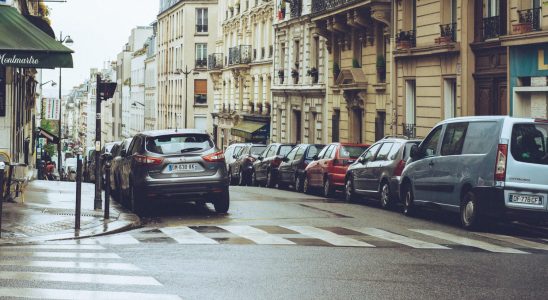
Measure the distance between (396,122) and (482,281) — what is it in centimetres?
2546

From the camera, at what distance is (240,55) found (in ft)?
220

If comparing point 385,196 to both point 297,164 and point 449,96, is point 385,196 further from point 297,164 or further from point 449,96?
point 449,96

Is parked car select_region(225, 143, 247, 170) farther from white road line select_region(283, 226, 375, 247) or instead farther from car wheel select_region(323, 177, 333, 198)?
white road line select_region(283, 226, 375, 247)

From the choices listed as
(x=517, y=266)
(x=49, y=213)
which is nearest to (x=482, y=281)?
(x=517, y=266)

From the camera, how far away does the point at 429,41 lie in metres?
32.7

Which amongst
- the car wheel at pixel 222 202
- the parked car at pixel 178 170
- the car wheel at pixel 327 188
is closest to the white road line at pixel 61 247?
the parked car at pixel 178 170

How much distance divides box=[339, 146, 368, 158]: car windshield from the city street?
27.6ft

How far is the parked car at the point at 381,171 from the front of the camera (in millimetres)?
21609

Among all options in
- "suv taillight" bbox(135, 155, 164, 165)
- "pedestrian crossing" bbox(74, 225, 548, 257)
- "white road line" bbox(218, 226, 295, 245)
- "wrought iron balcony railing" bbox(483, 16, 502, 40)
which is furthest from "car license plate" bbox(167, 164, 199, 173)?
"wrought iron balcony railing" bbox(483, 16, 502, 40)

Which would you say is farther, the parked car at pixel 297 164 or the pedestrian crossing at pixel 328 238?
the parked car at pixel 297 164

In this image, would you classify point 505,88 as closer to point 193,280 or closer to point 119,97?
point 193,280

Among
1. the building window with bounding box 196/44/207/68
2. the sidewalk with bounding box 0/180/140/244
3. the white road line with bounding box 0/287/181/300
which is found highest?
the building window with bounding box 196/44/207/68

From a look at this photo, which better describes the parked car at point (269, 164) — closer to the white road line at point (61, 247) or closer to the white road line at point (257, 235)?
the white road line at point (257, 235)

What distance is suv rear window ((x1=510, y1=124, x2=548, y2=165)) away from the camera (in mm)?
15953
